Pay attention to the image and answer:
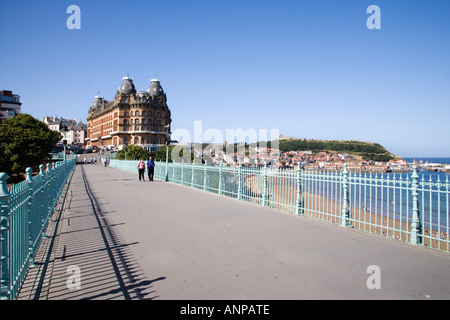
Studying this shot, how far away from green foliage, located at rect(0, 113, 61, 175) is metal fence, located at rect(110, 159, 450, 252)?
38032mm

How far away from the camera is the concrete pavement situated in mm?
3904

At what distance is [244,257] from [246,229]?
2105 mm

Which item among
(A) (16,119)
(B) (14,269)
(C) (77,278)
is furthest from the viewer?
(A) (16,119)

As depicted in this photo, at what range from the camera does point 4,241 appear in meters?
3.45

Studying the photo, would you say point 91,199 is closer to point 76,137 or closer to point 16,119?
point 16,119

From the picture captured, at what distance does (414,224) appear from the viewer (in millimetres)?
6184

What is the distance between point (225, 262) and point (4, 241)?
2989mm

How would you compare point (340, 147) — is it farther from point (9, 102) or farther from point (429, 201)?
point (9, 102)

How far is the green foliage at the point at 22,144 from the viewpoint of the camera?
44.9 meters

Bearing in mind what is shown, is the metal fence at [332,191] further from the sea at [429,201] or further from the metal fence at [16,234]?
the metal fence at [16,234]

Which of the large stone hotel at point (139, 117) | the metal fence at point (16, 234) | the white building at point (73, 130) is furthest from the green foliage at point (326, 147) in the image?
the white building at point (73, 130)

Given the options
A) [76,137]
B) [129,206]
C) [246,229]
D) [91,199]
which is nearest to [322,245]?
A: [246,229]

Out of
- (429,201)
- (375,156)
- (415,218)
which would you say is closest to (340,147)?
(375,156)
